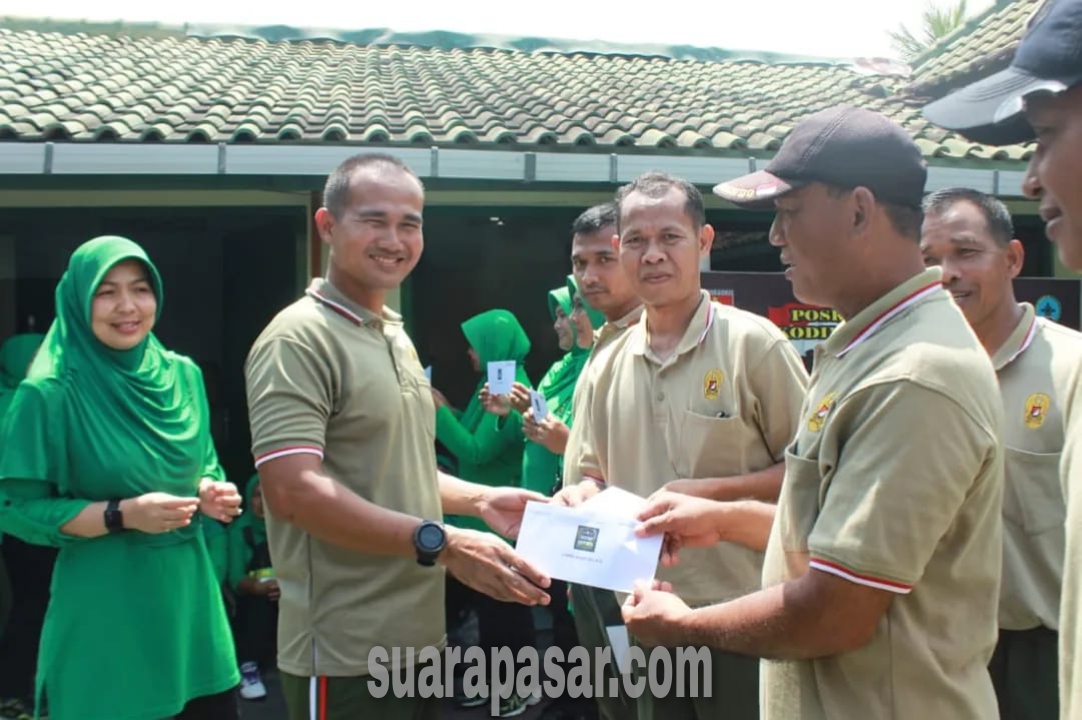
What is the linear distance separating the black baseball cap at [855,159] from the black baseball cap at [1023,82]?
0.52 feet

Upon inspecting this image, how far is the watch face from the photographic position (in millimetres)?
2496

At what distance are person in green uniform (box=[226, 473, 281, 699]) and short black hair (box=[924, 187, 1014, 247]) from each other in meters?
4.26

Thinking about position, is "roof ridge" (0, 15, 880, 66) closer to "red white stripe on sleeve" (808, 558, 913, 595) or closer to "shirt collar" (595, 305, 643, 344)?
"shirt collar" (595, 305, 643, 344)

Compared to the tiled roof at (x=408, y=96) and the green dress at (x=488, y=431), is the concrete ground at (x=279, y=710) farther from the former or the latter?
the tiled roof at (x=408, y=96)

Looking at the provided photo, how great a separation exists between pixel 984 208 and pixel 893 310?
152cm

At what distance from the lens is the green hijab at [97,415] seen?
10.4 ft

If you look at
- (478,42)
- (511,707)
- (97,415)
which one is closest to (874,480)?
(97,415)

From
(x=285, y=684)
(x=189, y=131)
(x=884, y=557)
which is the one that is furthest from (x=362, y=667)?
(x=189, y=131)

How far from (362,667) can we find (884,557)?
1541mm

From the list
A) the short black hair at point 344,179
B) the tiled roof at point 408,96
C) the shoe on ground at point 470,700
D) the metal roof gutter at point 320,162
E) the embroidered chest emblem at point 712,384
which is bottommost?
the shoe on ground at point 470,700

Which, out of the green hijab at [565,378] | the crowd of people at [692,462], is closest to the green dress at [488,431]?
the green hijab at [565,378]

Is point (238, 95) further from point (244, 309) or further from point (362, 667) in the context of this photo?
point (362, 667)

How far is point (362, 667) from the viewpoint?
2.58 meters

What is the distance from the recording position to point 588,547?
2494mm
